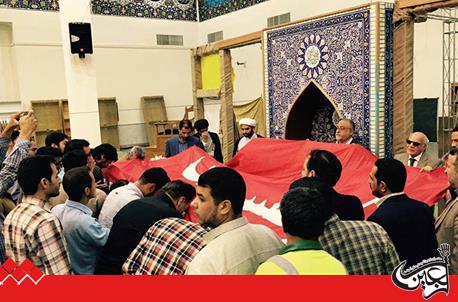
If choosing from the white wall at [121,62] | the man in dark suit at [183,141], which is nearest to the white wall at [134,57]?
the white wall at [121,62]

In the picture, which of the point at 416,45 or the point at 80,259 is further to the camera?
the point at 416,45

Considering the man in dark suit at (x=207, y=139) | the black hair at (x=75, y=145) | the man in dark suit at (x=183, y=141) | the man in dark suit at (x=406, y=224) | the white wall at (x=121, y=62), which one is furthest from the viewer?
the white wall at (x=121, y=62)

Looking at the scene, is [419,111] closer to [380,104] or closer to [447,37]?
[447,37]

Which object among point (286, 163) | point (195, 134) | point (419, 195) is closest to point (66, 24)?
point (195, 134)

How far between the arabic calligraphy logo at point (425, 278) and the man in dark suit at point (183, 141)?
147 inches

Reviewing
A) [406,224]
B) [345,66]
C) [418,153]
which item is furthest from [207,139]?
[406,224]

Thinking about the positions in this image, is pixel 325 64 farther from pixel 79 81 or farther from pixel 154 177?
pixel 79 81

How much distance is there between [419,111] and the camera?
27.3 feet

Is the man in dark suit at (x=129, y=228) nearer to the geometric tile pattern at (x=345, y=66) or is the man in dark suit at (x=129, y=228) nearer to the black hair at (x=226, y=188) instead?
the black hair at (x=226, y=188)

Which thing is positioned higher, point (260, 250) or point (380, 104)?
point (380, 104)

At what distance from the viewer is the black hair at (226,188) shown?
1.60m

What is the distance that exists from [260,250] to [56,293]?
2.49 ft

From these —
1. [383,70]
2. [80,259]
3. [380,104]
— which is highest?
[383,70]

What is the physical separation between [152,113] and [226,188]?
1111 centimetres
